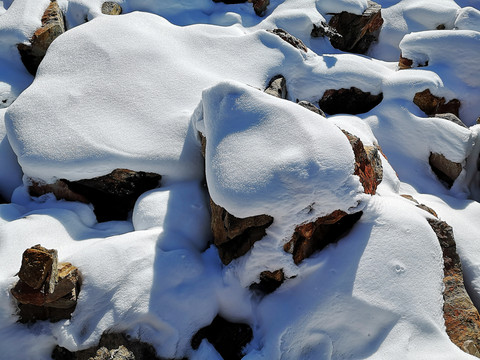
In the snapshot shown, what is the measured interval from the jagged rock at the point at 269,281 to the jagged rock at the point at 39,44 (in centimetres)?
404

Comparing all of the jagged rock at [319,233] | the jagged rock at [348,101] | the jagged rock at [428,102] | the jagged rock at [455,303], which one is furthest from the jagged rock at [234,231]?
the jagged rock at [428,102]

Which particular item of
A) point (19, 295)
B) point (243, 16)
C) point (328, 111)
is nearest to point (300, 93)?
point (328, 111)

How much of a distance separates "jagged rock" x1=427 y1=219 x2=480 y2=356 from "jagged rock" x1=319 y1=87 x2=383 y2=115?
2.19m

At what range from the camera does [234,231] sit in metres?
2.92

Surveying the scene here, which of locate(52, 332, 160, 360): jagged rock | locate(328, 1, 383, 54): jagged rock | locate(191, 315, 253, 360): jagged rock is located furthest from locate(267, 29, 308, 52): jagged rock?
locate(52, 332, 160, 360): jagged rock

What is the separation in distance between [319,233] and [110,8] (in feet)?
15.8

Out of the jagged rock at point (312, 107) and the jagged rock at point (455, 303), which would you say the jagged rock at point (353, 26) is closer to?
the jagged rock at point (312, 107)

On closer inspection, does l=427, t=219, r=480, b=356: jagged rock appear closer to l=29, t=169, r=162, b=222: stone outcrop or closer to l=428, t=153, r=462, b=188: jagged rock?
l=428, t=153, r=462, b=188: jagged rock

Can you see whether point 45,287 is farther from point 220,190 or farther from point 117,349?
point 220,190

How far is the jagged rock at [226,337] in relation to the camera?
2863 millimetres

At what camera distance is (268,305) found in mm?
2898

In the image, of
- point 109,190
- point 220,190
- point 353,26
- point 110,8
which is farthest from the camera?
point 353,26

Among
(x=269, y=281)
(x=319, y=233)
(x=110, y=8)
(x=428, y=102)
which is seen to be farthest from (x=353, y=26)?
(x=269, y=281)

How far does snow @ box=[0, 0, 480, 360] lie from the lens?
274cm
